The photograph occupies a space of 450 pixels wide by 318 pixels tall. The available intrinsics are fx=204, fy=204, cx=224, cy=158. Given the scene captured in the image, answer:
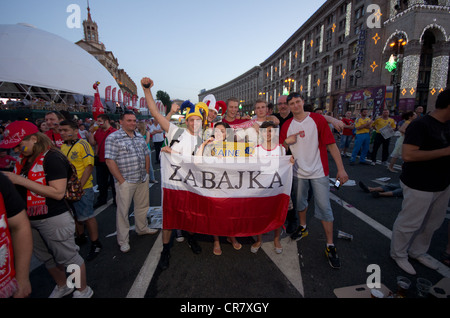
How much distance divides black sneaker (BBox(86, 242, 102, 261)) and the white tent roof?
42.2 metres

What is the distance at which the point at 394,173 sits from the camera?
7.29 meters

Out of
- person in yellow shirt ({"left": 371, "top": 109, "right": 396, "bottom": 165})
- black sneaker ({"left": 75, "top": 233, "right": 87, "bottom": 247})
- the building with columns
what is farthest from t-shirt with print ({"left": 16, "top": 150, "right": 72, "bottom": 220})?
the building with columns

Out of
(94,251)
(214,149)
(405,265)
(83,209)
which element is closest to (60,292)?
(94,251)

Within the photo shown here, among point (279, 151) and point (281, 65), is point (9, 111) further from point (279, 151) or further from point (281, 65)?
point (281, 65)

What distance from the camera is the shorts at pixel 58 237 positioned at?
6.76ft

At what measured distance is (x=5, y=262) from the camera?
1338 millimetres

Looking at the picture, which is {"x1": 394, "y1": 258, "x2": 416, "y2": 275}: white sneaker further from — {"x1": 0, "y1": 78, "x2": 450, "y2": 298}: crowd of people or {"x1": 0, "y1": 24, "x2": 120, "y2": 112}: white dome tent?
{"x1": 0, "y1": 24, "x2": 120, "y2": 112}: white dome tent

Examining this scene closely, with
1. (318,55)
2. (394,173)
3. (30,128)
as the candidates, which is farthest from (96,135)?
(318,55)

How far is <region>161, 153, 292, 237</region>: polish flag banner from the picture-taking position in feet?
9.47

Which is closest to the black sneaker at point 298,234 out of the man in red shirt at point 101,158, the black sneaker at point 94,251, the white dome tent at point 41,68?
the black sneaker at point 94,251

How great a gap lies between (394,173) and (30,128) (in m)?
9.59

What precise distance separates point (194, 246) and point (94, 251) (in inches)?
59.3

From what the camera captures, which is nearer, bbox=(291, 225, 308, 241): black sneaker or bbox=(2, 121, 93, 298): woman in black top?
bbox=(2, 121, 93, 298): woman in black top

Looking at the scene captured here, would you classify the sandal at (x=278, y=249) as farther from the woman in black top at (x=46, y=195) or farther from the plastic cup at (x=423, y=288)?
the woman in black top at (x=46, y=195)
